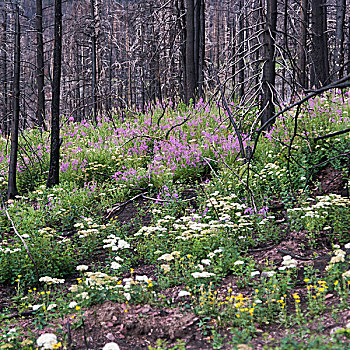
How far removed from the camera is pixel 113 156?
842cm

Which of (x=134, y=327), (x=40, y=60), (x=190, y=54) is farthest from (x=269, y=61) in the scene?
(x=40, y=60)

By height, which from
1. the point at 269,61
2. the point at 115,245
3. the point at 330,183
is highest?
the point at 269,61

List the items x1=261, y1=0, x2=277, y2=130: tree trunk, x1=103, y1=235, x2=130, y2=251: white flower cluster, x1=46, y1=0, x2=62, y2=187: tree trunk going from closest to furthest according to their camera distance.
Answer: x1=103, y1=235, x2=130, y2=251: white flower cluster, x1=261, y1=0, x2=277, y2=130: tree trunk, x1=46, y1=0, x2=62, y2=187: tree trunk

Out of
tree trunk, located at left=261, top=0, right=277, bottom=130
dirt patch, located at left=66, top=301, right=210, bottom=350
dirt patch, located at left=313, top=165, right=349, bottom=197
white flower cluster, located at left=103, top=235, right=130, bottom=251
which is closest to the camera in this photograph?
dirt patch, located at left=66, top=301, right=210, bottom=350

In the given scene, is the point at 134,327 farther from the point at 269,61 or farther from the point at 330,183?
the point at 269,61

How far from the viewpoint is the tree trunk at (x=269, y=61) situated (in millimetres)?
6949

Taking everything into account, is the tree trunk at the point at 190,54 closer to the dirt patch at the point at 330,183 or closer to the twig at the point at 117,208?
the twig at the point at 117,208

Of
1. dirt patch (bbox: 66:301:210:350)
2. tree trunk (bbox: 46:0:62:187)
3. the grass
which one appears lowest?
dirt patch (bbox: 66:301:210:350)

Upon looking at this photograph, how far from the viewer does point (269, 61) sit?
7004 mm

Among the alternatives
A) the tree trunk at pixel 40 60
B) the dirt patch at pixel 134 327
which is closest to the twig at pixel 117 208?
the dirt patch at pixel 134 327

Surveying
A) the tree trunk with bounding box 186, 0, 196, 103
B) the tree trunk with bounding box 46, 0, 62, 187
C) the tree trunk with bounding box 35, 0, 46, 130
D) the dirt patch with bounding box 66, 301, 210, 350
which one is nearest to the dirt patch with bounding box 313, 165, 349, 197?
the dirt patch with bounding box 66, 301, 210, 350

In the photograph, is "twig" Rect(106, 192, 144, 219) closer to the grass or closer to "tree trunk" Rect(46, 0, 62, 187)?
the grass

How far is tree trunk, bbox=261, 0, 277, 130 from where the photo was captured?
22.8ft

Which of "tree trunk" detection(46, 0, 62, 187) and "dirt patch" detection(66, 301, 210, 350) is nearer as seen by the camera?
"dirt patch" detection(66, 301, 210, 350)
